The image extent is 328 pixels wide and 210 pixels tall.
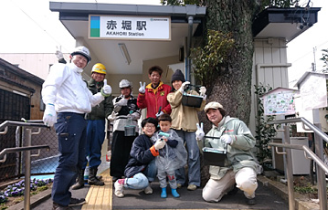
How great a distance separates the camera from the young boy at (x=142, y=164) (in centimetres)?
282

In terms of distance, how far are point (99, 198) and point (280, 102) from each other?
321cm

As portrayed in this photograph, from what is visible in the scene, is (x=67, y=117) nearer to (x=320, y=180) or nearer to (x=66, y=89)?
(x=66, y=89)

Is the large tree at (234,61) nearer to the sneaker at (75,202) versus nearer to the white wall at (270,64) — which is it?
the white wall at (270,64)

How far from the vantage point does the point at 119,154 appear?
11.6ft

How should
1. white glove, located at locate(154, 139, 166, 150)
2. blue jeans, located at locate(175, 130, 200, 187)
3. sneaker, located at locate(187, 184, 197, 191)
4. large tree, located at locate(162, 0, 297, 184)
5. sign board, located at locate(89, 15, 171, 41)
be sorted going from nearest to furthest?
1. white glove, located at locate(154, 139, 166, 150)
2. sneaker, located at locate(187, 184, 197, 191)
3. blue jeans, located at locate(175, 130, 200, 187)
4. large tree, located at locate(162, 0, 297, 184)
5. sign board, located at locate(89, 15, 171, 41)

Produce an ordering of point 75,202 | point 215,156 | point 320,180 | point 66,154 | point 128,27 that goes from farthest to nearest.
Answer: point 128,27 → point 215,156 → point 75,202 → point 66,154 → point 320,180

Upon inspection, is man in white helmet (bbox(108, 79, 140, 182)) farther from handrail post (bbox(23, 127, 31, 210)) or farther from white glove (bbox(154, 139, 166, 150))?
handrail post (bbox(23, 127, 31, 210))

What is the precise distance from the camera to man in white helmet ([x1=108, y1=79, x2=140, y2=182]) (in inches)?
138

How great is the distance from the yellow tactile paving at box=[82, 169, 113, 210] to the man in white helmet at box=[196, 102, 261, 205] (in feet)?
3.96

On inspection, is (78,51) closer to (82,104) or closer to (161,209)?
(82,104)

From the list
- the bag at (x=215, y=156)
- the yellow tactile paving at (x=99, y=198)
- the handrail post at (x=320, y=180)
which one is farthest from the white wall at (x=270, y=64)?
the yellow tactile paving at (x=99, y=198)

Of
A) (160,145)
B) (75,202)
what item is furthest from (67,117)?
(160,145)

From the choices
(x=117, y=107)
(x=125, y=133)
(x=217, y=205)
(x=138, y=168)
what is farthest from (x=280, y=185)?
(x=117, y=107)

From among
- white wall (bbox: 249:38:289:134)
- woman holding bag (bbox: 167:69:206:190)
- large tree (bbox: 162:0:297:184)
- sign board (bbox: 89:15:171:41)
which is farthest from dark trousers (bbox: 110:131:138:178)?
white wall (bbox: 249:38:289:134)
